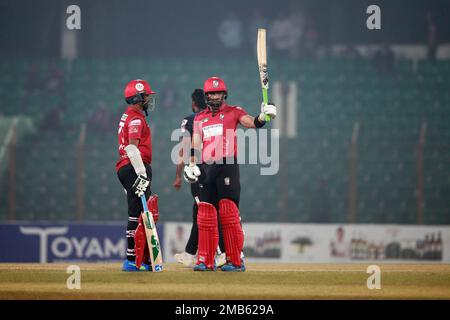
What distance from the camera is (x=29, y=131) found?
25234 mm

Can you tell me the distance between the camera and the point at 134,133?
11.1 meters

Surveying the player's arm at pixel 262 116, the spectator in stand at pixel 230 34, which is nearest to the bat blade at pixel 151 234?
the player's arm at pixel 262 116

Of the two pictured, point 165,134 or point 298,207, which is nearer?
point 298,207

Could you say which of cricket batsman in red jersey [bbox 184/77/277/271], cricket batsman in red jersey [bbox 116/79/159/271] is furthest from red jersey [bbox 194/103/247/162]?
cricket batsman in red jersey [bbox 116/79/159/271]

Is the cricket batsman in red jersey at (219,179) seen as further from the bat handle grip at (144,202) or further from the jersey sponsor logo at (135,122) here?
the jersey sponsor logo at (135,122)

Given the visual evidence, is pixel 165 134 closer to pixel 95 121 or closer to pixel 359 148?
pixel 95 121

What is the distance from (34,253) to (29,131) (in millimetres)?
6723

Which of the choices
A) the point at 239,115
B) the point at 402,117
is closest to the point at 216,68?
the point at 402,117

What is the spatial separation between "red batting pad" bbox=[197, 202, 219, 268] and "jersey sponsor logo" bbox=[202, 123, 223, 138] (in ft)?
2.61

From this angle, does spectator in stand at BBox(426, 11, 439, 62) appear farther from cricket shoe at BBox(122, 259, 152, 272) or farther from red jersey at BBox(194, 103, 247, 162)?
cricket shoe at BBox(122, 259, 152, 272)

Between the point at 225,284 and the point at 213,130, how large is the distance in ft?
6.41

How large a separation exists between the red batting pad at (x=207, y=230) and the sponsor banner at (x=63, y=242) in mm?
8109

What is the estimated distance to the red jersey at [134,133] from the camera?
11.1 m

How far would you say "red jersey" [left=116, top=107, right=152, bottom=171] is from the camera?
11.1m
